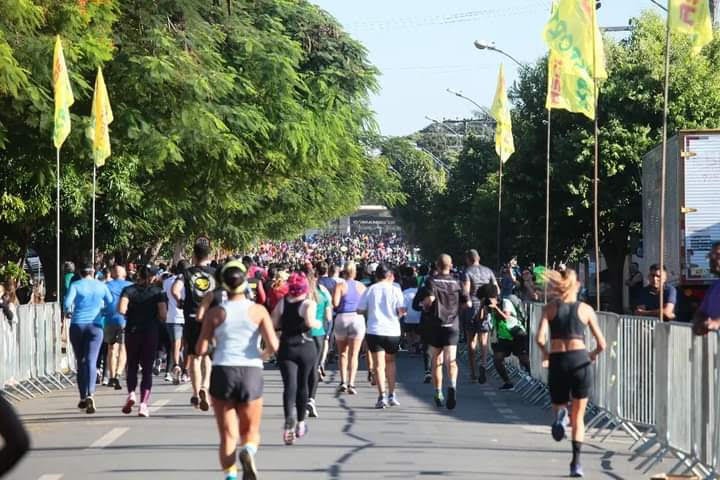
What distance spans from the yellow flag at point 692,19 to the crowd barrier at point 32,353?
944 cm

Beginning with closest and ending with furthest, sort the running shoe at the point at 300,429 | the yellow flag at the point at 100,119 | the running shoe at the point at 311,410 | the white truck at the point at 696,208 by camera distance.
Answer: the running shoe at the point at 300,429
the running shoe at the point at 311,410
the white truck at the point at 696,208
the yellow flag at the point at 100,119

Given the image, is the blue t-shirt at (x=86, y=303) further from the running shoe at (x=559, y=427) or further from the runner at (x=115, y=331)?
the running shoe at (x=559, y=427)

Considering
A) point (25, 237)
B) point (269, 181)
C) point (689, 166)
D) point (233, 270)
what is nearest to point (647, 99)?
point (269, 181)

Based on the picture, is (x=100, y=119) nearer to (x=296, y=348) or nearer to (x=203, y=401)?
(x=203, y=401)

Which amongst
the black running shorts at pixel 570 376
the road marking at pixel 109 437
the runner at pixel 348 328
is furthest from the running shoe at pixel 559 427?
the runner at pixel 348 328

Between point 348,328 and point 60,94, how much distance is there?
5489 mm

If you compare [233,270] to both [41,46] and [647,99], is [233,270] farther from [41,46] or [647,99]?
[647,99]

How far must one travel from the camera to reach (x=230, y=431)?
32.7ft

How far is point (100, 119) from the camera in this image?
23469mm

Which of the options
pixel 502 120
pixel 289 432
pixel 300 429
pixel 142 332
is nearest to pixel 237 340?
pixel 289 432

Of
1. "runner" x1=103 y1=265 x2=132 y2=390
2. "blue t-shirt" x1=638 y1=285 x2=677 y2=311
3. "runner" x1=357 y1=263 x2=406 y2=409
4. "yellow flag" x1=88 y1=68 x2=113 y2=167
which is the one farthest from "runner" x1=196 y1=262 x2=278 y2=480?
"yellow flag" x1=88 y1=68 x2=113 y2=167

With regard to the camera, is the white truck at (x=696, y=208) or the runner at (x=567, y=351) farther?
the white truck at (x=696, y=208)

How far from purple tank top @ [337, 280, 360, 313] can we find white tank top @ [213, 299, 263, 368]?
9647 millimetres

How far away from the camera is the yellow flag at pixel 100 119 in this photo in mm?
23438
